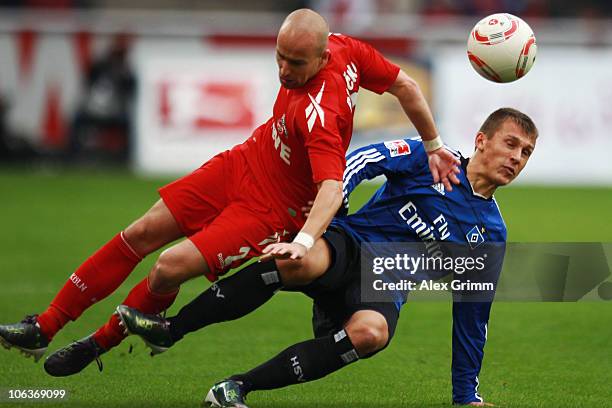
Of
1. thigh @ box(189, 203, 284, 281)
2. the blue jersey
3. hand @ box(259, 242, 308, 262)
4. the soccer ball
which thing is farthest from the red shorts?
the soccer ball

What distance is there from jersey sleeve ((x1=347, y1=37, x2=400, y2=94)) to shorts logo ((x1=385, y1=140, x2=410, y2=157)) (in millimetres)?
295

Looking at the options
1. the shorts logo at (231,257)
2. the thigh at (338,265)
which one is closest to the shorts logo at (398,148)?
the thigh at (338,265)

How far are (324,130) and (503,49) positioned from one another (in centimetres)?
145

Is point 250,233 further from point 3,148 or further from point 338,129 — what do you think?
point 3,148

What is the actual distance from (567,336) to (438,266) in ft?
8.23

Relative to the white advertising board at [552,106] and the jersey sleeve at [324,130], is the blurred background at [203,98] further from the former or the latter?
the jersey sleeve at [324,130]

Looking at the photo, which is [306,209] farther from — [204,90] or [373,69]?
[204,90]

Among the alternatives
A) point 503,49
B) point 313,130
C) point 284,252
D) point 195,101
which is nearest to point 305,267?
point 284,252

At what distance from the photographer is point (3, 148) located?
19047mm

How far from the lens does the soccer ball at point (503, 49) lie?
21.2 ft

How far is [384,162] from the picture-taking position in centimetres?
610

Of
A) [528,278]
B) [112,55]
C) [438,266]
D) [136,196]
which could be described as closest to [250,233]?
[438,266]

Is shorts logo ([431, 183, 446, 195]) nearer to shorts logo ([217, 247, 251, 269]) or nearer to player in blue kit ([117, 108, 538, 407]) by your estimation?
player in blue kit ([117, 108, 538, 407])

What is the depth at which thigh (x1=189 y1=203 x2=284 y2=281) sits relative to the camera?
18.7ft
